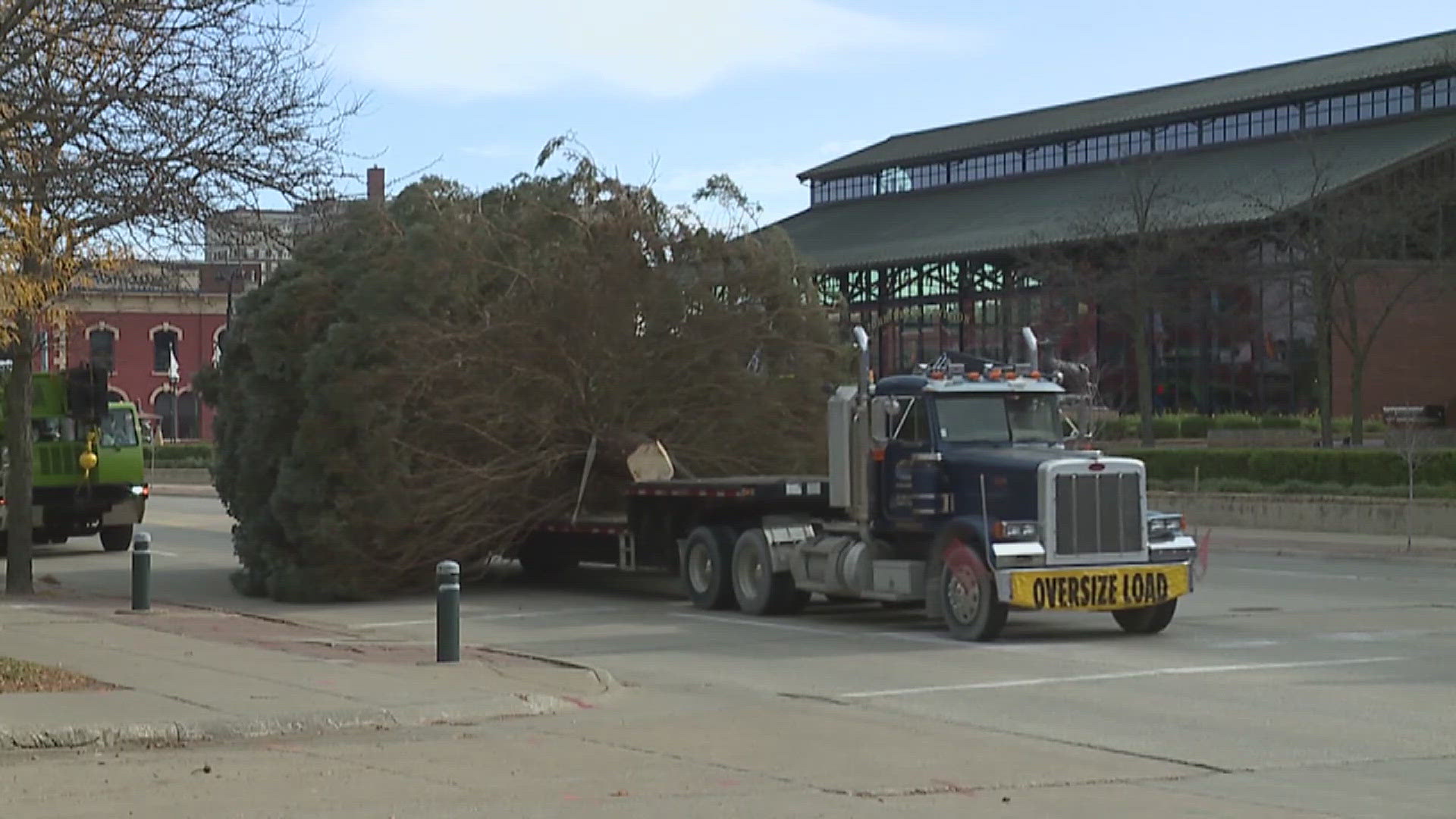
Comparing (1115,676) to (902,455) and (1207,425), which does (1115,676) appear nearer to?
(902,455)

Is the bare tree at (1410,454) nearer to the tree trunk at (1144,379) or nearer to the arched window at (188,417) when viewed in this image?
the tree trunk at (1144,379)

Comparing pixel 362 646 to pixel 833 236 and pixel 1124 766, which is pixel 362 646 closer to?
pixel 1124 766

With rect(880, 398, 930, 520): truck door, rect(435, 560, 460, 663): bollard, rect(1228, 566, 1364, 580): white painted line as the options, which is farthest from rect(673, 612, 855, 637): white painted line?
rect(1228, 566, 1364, 580): white painted line

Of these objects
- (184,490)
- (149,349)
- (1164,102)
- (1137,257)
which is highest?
(1164,102)

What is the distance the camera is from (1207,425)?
5903 cm

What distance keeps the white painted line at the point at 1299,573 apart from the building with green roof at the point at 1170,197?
78.4ft

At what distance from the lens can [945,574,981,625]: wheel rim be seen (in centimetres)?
1825

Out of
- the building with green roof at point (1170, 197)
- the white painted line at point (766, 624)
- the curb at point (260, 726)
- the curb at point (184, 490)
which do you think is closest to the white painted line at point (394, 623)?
the white painted line at point (766, 624)

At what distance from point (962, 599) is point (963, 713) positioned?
4.72 m

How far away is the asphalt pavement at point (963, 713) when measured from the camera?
1058 centimetres

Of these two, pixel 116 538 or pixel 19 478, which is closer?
pixel 19 478

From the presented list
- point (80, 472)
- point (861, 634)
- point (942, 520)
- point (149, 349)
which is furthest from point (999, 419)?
point (149, 349)

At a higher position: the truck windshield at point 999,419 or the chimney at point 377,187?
the chimney at point 377,187

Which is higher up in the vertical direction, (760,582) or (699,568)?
(699,568)
